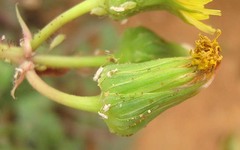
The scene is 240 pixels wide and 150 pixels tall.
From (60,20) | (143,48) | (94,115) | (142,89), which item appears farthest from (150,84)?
(94,115)

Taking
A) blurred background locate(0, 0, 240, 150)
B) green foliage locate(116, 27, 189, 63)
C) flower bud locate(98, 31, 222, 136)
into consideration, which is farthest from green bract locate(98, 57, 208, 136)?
blurred background locate(0, 0, 240, 150)

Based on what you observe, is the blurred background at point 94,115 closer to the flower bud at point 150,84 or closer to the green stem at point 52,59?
the green stem at point 52,59

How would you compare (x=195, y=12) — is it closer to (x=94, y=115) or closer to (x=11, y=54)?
(x=11, y=54)

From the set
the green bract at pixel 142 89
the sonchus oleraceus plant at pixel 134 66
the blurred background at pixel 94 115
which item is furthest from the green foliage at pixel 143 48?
the blurred background at pixel 94 115

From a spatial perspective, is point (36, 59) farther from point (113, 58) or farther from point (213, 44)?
point (213, 44)

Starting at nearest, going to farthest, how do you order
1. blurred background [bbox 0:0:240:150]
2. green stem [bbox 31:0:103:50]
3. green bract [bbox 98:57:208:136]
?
green bract [bbox 98:57:208:136] → green stem [bbox 31:0:103:50] → blurred background [bbox 0:0:240:150]

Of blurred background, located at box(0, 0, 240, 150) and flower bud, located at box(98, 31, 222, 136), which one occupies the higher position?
flower bud, located at box(98, 31, 222, 136)

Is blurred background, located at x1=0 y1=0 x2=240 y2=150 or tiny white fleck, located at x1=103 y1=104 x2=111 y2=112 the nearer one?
tiny white fleck, located at x1=103 y1=104 x2=111 y2=112

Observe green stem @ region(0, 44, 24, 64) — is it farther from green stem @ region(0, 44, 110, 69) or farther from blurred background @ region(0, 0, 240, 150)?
blurred background @ region(0, 0, 240, 150)
